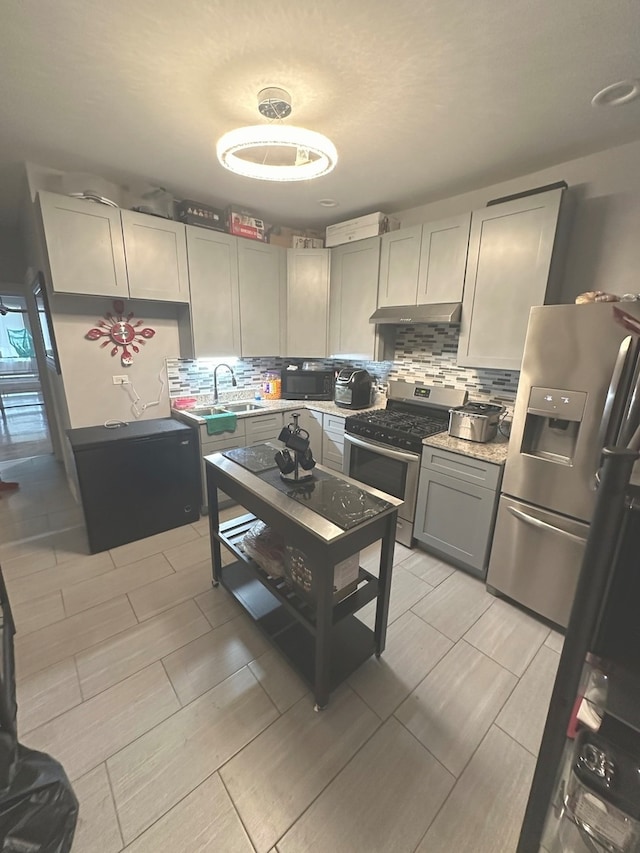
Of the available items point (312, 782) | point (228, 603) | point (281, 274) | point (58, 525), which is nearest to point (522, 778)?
point (312, 782)

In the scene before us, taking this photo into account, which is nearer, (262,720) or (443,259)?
(262,720)

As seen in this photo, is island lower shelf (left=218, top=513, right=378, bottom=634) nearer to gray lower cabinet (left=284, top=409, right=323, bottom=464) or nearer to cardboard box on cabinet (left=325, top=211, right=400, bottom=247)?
gray lower cabinet (left=284, top=409, right=323, bottom=464)

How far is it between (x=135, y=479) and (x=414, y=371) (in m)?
2.54

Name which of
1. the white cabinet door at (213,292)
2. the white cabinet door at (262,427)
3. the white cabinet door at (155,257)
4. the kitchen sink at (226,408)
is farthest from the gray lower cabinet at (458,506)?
the white cabinet door at (155,257)

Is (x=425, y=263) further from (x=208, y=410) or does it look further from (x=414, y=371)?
(x=208, y=410)

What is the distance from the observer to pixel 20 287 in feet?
14.1

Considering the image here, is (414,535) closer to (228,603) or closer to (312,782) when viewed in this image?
(228,603)

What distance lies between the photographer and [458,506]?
2.31m

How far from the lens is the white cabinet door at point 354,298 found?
10.2ft

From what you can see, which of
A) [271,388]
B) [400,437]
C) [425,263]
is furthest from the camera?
[271,388]

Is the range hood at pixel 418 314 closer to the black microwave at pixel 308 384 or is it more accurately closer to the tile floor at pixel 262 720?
the black microwave at pixel 308 384

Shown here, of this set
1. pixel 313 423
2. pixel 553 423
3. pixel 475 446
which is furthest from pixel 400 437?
pixel 313 423

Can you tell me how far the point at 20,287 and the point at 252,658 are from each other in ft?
16.9

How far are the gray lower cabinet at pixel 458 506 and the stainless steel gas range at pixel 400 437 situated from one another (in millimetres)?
101
